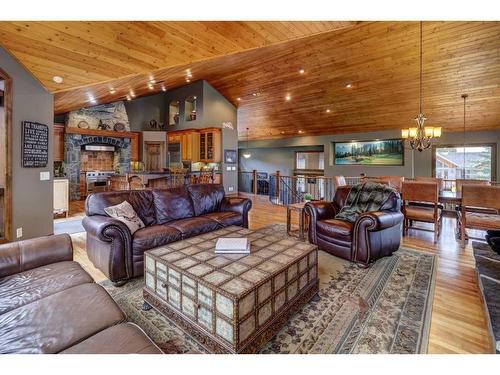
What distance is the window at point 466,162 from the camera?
7.21 meters

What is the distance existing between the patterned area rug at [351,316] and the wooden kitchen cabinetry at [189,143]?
5709 millimetres

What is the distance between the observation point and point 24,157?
3559mm

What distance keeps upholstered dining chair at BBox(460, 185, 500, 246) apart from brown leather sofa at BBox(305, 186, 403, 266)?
1168mm

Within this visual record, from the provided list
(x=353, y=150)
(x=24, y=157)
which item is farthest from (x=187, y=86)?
(x=353, y=150)

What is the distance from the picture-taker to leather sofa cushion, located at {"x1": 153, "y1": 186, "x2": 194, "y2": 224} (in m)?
3.52

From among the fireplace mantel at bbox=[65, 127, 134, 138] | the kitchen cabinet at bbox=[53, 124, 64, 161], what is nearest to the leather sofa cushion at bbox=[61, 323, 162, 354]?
the kitchen cabinet at bbox=[53, 124, 64, 161]

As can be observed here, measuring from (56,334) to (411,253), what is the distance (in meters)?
3.95

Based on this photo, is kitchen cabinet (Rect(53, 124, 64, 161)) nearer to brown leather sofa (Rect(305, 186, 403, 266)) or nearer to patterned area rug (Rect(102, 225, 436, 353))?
patterned area rug (Rect(102, 225, 436, 353))

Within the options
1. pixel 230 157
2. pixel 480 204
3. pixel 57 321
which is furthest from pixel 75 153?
pixel 480 204

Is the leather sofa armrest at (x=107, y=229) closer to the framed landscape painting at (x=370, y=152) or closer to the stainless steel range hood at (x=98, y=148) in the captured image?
the stainless steel range hood at (x=98, y=148)

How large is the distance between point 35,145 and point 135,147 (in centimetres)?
611

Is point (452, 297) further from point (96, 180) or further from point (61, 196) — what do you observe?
point (96, 180)

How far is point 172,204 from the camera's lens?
3648 mm

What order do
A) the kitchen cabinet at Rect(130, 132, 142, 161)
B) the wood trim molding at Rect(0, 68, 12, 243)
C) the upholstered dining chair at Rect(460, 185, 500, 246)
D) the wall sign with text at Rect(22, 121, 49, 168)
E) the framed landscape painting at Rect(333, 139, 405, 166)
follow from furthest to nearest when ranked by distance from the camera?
the kitchen cabinet at Rect(130, 132, 142, 161), the framed landscape painting at Rect(333, 139, 405, 166), the wall sign with text at Rect(22, 121, 49, 168), the upholstered dining chair at Rect(460, 185, 500, 246), the wood trim molding at Rect(0, 68, 12, 243)
